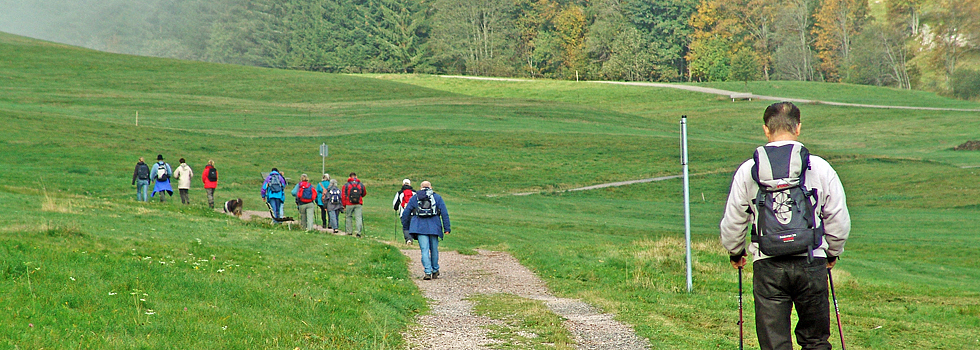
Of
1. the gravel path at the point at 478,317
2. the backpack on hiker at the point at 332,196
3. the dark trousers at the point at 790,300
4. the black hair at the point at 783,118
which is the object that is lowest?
the gravel path at the point at 478,317

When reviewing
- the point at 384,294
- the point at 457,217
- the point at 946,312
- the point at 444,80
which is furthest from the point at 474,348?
the point at 444,80

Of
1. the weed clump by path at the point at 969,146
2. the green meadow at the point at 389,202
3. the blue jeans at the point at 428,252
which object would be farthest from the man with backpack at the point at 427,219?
the weed clump by path at the point at 969,146

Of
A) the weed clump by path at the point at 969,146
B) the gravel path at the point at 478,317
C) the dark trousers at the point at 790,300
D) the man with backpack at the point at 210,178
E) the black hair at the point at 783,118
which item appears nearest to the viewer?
the dark trousers at the point at 790,300

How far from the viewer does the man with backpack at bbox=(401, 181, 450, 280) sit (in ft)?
47.9

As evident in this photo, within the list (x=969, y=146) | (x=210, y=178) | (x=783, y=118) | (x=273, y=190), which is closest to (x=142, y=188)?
(x=210, y=178)

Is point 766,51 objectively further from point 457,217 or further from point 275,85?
point 457,217

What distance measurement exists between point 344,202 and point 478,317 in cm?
1382

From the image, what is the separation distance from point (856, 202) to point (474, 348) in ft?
129

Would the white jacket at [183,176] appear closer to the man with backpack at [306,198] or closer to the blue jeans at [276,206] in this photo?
the blue jeans at [276,206]

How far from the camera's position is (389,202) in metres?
35.3

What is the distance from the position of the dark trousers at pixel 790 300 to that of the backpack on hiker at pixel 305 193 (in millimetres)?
18694

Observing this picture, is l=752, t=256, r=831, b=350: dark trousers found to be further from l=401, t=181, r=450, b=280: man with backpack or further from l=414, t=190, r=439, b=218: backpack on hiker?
l=414, t=190, r=439, b=218: backpack on hiker

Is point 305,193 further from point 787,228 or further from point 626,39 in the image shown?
point 626,39

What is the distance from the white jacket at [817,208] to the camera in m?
5.39
